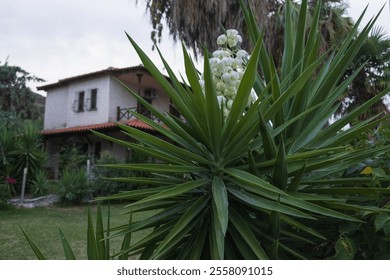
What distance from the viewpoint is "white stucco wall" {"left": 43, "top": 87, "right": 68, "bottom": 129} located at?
18203 millimetres

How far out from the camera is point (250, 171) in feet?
4.33

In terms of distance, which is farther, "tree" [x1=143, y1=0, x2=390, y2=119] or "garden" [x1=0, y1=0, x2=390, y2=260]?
"tree" [x1=143, y1=0, x2=390, y2=119]

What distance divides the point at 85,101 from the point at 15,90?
16.4 ft

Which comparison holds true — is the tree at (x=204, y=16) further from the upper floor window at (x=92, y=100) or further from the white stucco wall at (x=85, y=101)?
the upper floor window at (x=92, y=100)

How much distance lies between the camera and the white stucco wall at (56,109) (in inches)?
717

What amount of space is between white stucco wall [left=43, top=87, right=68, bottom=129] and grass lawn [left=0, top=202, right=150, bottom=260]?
28.5 ft

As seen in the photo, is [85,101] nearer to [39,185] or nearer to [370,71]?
[39,185]

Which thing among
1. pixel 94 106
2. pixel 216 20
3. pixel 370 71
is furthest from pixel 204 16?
pixel 94 106

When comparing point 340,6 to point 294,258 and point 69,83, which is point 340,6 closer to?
point 294,258

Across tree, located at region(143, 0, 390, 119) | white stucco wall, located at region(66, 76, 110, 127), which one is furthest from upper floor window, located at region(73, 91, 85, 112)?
tree, located at region(143, 0, 390, 119)

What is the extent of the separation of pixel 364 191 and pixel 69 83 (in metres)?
18.2

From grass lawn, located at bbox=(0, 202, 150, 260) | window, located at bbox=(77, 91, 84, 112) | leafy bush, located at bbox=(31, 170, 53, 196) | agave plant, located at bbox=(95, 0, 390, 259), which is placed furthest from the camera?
window, located at bbox=(77, 91, 84, 112)

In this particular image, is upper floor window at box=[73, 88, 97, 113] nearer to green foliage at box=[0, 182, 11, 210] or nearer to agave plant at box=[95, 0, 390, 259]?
green foliage at box=[0, 182, 11, 210]

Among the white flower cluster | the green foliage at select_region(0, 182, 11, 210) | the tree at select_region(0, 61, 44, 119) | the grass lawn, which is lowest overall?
the grass lawn
